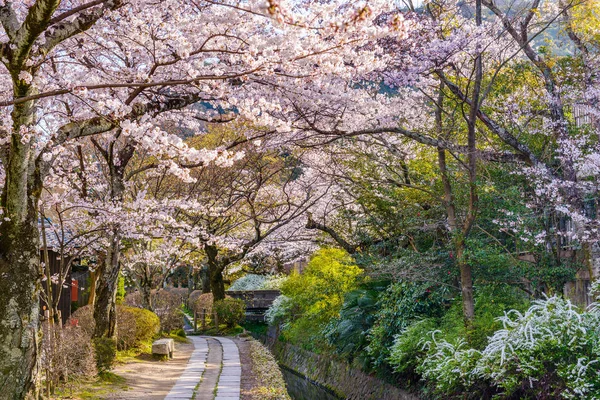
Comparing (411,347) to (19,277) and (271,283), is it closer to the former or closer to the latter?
(19,277)

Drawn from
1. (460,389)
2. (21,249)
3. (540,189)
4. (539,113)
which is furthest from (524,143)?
(21,249)

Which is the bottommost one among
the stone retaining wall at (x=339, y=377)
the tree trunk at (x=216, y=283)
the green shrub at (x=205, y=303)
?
the stone retaining wall at (x=339, y=377)

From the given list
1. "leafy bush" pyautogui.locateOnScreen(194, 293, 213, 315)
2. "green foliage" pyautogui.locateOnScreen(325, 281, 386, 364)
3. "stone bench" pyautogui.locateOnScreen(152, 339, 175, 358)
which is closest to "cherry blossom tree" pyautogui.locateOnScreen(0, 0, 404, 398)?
"green foliage" pyautogui.locateOnScreen(325, 281, 386, 364)

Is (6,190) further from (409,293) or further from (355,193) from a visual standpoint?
(355,193)

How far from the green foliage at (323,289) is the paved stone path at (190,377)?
2797 mm

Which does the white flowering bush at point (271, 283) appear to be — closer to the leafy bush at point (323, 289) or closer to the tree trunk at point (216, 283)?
the tree trunk at point (216, 283)

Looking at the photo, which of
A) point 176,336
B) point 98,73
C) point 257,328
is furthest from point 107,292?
point 257,328

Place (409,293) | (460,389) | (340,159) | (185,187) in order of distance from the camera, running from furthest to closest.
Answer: (185,187)
(340,159)
(409,293)
(460,389)

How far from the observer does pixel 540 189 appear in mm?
9641

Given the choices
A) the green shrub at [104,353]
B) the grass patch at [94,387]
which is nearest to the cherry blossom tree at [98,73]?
the grass patch at [94,387]

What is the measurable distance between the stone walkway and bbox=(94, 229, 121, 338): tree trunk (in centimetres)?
188

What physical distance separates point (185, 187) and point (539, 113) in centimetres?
1024

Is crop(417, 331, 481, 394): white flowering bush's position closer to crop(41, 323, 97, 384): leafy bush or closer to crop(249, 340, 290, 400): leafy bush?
crop(249, 340, 290, 400): leafy bush

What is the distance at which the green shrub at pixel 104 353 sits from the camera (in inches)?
413
